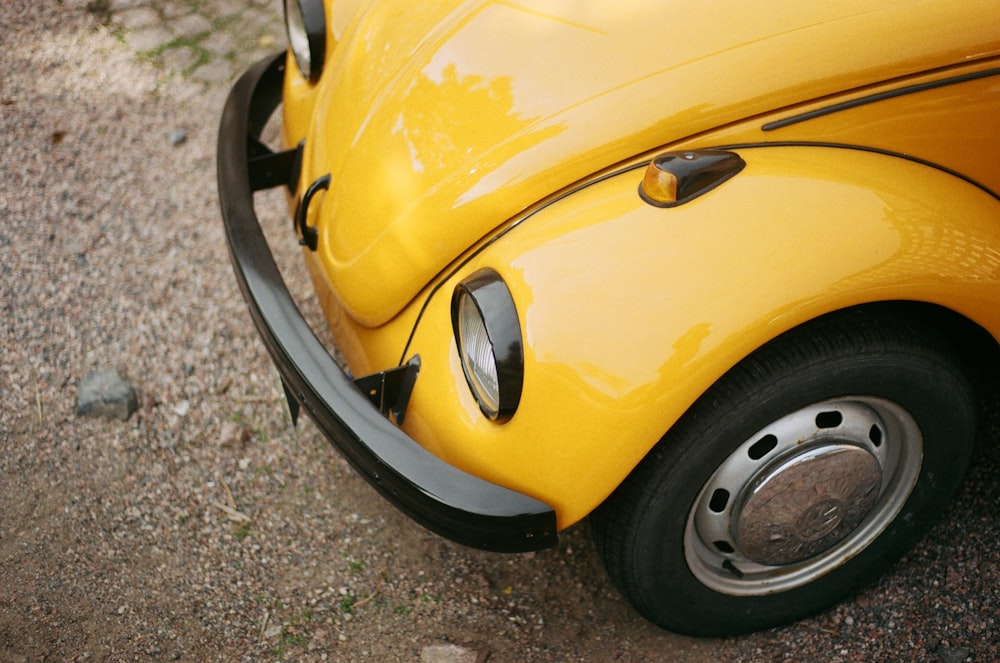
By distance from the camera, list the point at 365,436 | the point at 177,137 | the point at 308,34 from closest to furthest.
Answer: the point at 365,436 < the point at 308,34 < the point at 177,137

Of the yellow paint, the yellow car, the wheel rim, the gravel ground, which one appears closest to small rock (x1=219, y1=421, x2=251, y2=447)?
the gravel ground

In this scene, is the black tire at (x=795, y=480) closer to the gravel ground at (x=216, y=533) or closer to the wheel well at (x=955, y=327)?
the wheel well at (x=955, y=327)

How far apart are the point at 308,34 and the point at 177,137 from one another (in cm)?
154

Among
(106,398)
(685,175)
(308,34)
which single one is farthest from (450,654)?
(308,34)

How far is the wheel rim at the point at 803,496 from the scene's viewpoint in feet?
5.67

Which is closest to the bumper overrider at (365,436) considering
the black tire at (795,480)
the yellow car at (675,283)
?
the yellow car at (675,283)

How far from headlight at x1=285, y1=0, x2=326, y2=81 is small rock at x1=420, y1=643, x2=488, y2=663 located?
1.56m

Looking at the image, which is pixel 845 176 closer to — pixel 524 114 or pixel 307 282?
pixel 524 114

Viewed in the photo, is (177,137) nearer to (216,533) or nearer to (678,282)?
(216,533)

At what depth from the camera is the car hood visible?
1.62 metres

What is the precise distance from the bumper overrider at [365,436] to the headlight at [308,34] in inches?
15.7

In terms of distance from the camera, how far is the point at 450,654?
6.77 ft

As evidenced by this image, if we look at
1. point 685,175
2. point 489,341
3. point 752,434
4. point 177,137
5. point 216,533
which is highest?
point 685,175

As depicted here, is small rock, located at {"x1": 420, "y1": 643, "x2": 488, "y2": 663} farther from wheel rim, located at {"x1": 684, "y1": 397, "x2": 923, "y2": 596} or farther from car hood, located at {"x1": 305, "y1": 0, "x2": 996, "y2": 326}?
car hood, located at {"x1": 305, "y1": 0, "x2": 996, "y2": 326}
